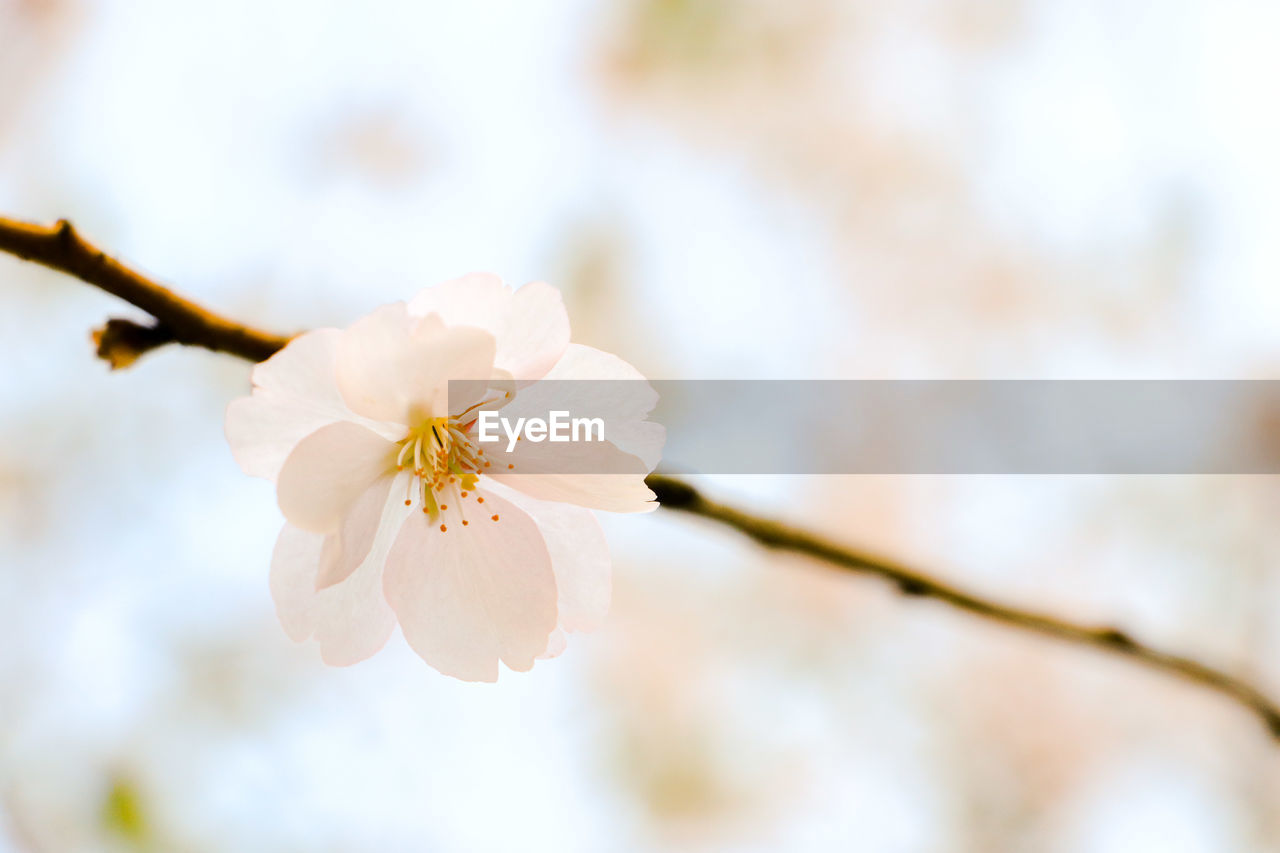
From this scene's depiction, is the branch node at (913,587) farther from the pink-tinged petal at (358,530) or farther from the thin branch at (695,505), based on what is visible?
the pink-tinged petal at (358,530)

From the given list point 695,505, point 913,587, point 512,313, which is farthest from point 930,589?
point 512,313

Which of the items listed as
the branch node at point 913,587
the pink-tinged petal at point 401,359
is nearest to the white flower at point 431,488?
the pink-tinged petal at point 401,359

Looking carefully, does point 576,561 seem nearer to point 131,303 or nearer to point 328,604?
point 328,604

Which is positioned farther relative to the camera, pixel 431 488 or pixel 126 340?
pixel 431 488

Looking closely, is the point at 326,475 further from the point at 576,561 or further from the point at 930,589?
the point at 930,589

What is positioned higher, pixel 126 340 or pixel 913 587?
pixel 126 340
